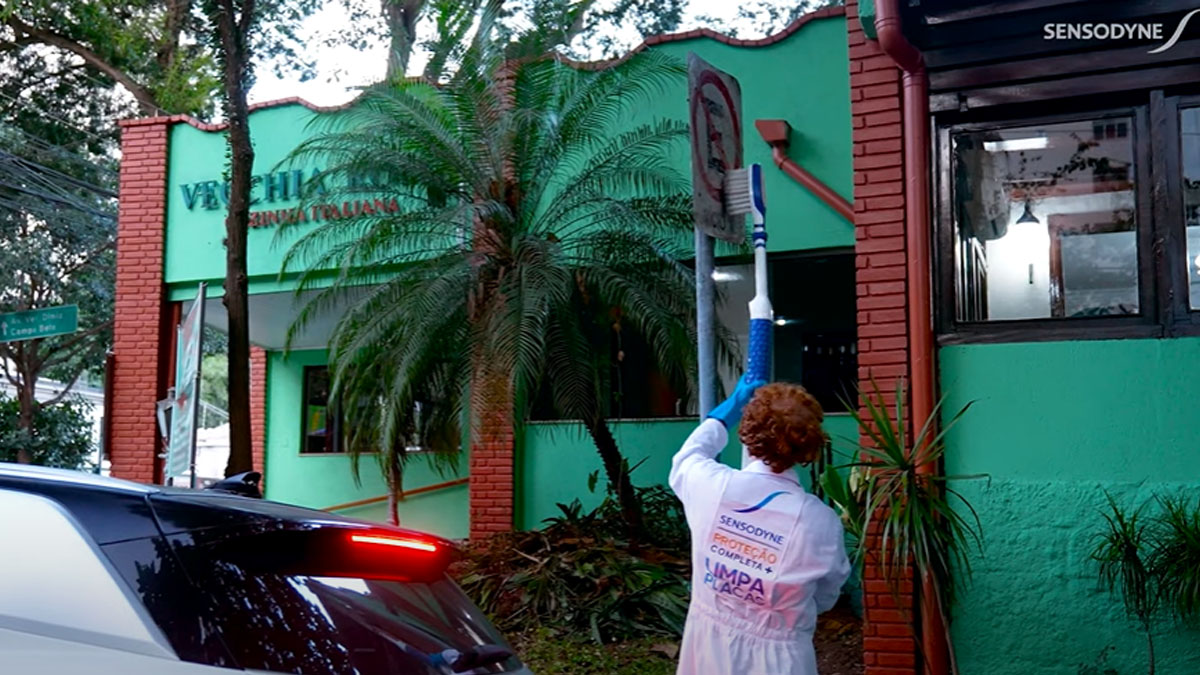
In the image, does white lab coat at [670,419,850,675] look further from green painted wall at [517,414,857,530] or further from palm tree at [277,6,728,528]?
green painted wall at [517,414,857,530]

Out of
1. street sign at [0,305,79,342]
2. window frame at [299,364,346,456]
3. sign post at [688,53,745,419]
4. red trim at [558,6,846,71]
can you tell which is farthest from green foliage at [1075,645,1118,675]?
window frame at [299,364,346,456]

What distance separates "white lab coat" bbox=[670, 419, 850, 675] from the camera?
4.00m

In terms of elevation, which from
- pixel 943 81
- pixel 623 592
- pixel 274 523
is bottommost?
pixel 623 592

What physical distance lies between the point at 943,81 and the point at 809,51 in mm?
4095

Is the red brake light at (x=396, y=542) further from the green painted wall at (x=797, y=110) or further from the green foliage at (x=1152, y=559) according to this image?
the green painted wall at (x=797, y=110)

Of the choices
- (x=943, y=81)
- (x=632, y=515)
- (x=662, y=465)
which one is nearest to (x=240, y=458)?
(x=632, y=515)

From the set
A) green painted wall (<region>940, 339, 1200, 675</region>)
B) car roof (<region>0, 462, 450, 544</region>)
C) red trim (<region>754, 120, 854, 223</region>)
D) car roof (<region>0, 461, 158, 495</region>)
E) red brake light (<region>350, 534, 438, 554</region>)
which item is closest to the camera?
car roof (<region>0, 462, 450, 544</region>)

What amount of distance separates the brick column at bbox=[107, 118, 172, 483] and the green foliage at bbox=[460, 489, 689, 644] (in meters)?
4.93

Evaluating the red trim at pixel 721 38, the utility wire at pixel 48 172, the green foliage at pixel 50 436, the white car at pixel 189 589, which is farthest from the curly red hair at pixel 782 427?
the green foliage at pixel 50 436

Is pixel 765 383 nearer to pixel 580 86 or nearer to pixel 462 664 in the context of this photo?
pixel 462 664

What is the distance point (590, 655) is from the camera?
9.02m

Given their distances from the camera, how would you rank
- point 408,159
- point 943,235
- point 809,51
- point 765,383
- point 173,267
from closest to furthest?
point 765,383 < point 943,235 < point 408,159 < point 809,51 < point 173,267

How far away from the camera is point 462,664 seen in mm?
3230

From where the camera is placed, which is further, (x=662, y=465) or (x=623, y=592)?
(x=662, y=465)
